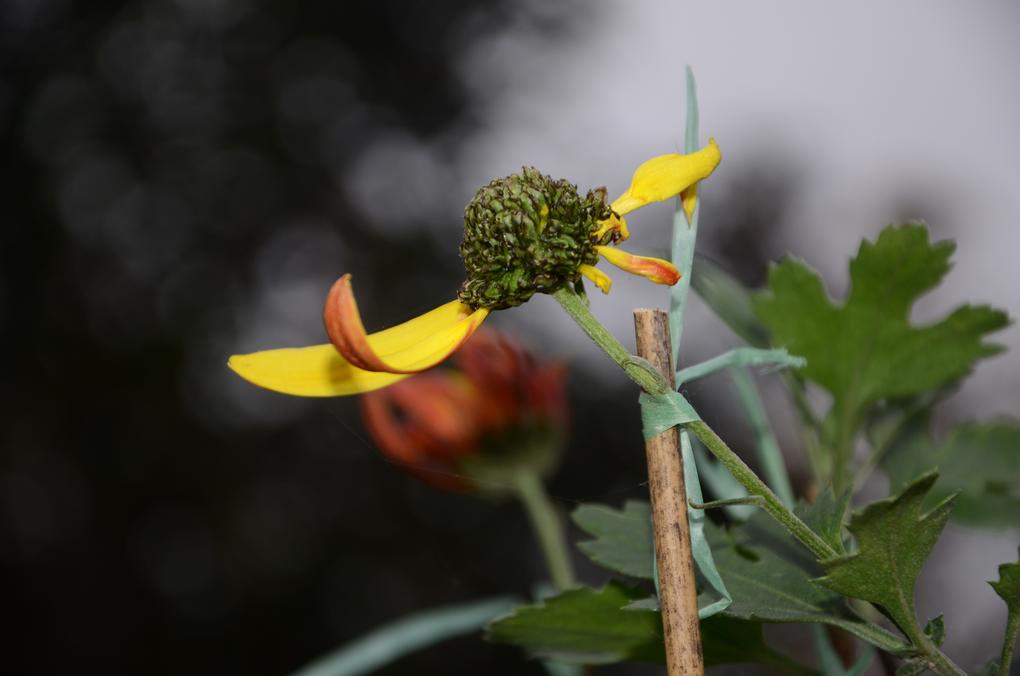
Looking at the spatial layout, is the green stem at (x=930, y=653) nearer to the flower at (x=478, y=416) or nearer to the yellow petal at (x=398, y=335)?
the yellow petal at (x=398, y=335)

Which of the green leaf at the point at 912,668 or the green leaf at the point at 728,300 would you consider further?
the green leaf at the point at 728,300

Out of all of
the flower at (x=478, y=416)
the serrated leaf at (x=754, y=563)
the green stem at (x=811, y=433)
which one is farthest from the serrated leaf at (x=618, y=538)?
the flower at (x=478, y=416)

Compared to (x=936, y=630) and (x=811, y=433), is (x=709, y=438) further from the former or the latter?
(x=811, y=433)

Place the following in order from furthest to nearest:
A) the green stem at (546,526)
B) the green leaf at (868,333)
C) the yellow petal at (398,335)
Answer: the green stem at (546,526), the green leaf at (868,333), the yellow petal at (398,335)

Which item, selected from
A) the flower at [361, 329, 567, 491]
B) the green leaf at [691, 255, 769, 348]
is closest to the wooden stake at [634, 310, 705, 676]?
the green leaf at [691, 255, 769, 348]

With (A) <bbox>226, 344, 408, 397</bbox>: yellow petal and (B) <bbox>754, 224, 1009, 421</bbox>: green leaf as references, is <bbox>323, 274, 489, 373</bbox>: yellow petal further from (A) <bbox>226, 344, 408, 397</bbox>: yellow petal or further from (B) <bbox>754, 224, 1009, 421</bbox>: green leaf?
(B) <bbox>754, 224, 1009, 421</bbox>: green leaf

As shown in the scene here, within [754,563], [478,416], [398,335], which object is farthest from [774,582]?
[478,416]
